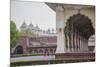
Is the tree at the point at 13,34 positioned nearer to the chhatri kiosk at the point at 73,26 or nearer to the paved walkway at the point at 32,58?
the paved walkway at the point at 32,58

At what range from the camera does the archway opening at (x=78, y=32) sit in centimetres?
273

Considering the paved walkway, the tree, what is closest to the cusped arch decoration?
the paved walkway

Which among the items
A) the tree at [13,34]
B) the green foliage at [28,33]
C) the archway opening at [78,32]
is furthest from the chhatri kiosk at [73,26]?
the tree at [13,34]

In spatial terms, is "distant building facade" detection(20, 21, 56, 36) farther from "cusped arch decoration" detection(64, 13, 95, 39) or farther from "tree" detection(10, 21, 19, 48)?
"cusped arch decoration" detection(64, 13, 95, 39)

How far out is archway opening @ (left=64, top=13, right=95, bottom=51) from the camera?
2.73 m

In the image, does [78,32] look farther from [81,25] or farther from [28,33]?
[28,33]

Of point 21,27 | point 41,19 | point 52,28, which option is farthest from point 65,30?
point 21,27

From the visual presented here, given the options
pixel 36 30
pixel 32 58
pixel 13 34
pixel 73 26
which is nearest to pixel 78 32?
pixel 73 26

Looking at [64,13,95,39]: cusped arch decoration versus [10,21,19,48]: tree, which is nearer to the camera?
[10,21,19,48]: tree

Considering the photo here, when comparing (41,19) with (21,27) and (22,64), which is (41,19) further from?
(22,64)

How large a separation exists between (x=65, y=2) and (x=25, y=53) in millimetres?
805

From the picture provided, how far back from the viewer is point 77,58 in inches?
109

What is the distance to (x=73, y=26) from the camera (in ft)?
9.03
